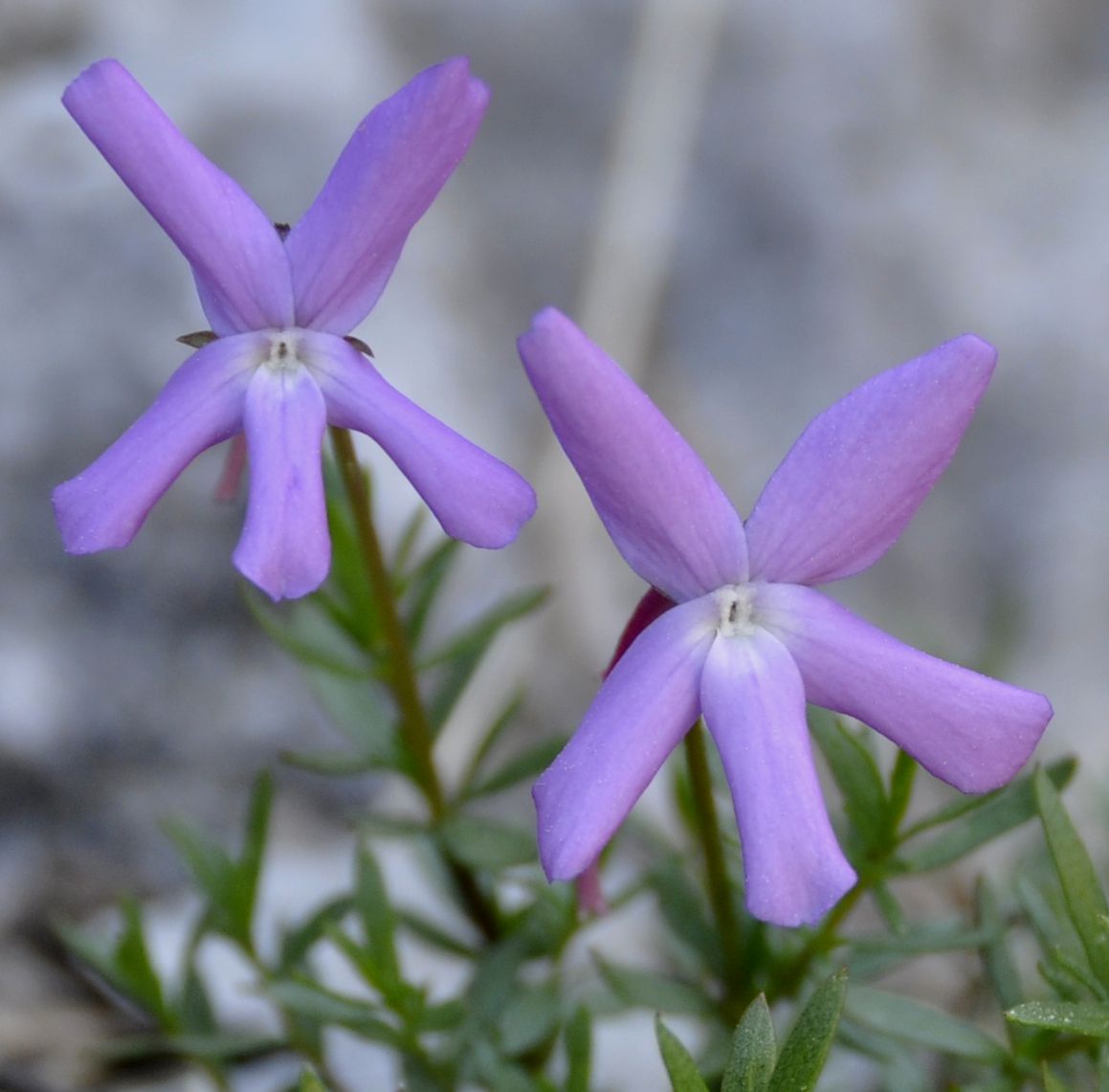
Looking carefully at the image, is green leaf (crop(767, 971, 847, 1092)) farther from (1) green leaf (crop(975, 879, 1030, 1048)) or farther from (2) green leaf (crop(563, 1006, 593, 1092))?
(1) green leaf (crop(975, 879, 1030, 1048))

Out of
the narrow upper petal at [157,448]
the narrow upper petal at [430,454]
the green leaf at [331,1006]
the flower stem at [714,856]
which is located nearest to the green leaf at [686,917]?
the flower stem at [714,856]

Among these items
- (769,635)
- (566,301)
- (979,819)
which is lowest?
(979,819)

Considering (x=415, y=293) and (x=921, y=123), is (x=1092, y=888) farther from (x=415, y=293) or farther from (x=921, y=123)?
(x=921, y=123)

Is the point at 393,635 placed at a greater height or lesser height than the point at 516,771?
greater

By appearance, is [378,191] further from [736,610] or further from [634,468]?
[736,610]

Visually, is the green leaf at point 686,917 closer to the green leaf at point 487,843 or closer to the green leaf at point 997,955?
the green leaf at point 487,843

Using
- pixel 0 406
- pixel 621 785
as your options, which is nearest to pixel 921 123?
pixel 0 406

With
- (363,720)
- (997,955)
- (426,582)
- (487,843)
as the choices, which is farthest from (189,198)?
(997,955)

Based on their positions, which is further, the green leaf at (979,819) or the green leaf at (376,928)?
the green leaf at (376,928)
